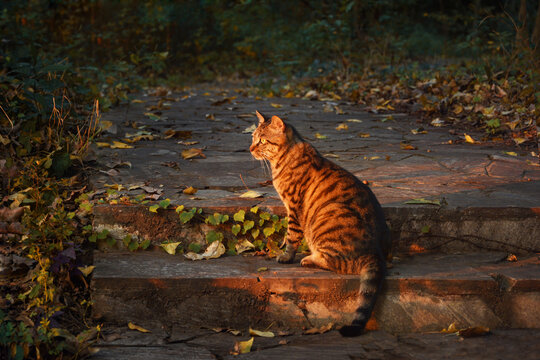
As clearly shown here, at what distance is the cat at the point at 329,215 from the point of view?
9.29 feet

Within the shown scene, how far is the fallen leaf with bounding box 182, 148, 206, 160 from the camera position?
477 centimetres

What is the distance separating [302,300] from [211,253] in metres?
0.69

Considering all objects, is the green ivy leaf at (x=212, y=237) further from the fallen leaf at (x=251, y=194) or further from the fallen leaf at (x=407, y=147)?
the fallen leaf at (x=407, y=147)

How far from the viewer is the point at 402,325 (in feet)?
9.26

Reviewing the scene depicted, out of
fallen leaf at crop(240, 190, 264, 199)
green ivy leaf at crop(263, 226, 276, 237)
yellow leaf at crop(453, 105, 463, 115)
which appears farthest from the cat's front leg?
yellow leaf at crop(453, 105, 463, 115)

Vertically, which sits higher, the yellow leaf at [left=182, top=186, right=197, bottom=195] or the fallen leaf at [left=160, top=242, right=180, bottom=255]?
the yellow leaf at [left=182, top=186, right=197, bottom=195]

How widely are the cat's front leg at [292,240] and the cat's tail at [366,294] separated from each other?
0.52m

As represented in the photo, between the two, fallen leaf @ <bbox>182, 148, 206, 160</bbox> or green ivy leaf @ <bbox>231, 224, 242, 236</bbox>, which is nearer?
green ivy leaf @ <bbox>231, 224, 242, 236</bbox>

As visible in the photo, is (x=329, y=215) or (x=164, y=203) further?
(x=164, y=203)

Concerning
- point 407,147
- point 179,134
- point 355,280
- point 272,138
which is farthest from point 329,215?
point 179,134

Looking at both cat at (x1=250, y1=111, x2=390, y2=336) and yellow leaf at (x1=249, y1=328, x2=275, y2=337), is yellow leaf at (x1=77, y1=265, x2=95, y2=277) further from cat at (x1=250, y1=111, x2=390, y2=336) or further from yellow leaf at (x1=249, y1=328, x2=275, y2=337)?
cat at (x1=250, y1=111, x2=390, y2=336)

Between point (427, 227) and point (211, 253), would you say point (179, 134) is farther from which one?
point (427, 227)

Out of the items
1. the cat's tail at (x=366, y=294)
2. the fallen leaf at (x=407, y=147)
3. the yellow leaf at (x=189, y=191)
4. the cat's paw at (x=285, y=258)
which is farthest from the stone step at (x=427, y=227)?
the fallen leaf at (x=407, y=147)

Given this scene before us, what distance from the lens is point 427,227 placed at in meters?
3.31
